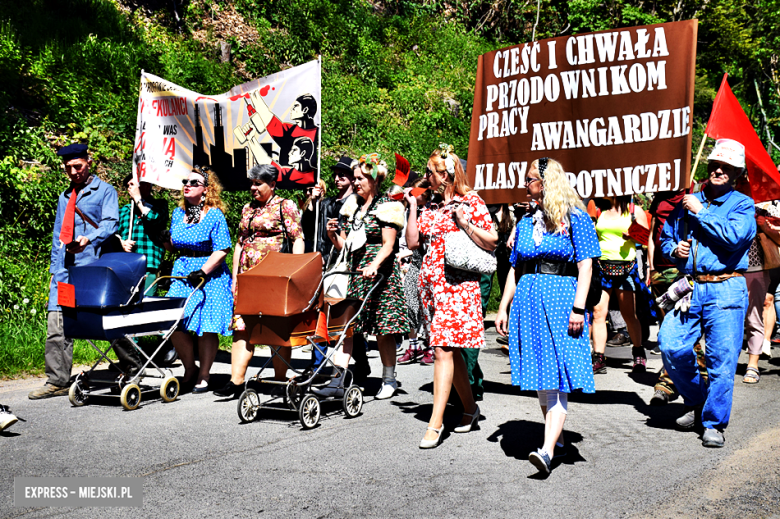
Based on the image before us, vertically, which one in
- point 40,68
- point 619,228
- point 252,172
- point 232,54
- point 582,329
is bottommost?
point 582,329

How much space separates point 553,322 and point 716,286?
1.48 meters

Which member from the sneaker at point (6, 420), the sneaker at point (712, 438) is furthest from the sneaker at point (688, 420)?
the sneaker at point (6, 420)

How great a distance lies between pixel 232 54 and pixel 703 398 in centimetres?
1465

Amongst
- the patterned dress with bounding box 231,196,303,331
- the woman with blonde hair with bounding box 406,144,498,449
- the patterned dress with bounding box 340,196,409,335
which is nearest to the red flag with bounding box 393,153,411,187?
the patterned dress with bounding box 340,196,409,335

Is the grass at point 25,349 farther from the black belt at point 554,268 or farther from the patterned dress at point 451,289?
the black belt at point 554,268

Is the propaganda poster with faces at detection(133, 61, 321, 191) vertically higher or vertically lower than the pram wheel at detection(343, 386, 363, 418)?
higher

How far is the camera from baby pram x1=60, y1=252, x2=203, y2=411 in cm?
596

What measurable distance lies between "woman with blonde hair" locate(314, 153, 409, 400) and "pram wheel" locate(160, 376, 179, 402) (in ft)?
4.27

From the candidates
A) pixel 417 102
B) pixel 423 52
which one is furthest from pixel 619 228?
pixel 423 52

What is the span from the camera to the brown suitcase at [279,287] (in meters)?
5.44

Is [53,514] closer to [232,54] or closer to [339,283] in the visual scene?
[339,283]

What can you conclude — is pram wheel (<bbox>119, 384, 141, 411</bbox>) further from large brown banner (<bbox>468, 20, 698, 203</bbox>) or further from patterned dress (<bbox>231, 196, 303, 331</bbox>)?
large brown banner (<bbox>468, 20, 698, 203</bbox>)

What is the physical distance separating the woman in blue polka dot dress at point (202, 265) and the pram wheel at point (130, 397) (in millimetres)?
669

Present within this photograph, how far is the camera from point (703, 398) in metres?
5.67
